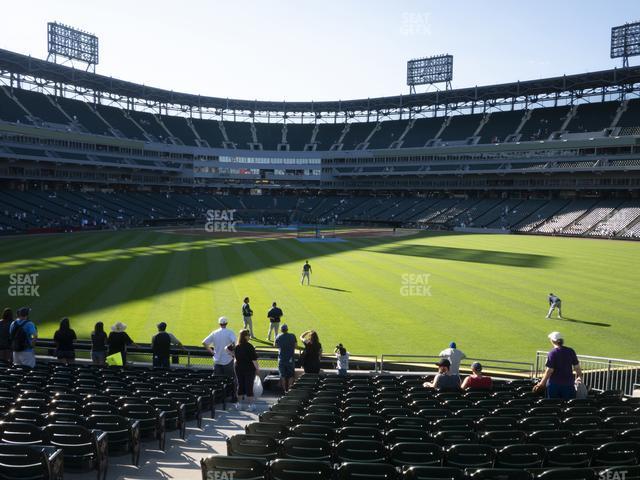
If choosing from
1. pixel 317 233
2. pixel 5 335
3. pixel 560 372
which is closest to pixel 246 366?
pixel 560 372

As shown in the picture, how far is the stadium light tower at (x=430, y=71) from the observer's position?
4173 inches

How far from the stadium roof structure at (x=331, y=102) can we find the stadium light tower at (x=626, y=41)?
7.53 metres

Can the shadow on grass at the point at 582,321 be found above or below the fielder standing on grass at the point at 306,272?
below

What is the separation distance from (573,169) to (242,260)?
63.5m

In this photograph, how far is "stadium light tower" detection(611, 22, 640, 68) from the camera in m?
86.6

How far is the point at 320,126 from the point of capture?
395 ft

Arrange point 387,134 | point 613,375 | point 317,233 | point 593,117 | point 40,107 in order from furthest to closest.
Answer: point 387,134 < point 593,117 < point 40,107 < point 317,233 < point 613,375

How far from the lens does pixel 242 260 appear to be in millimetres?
42969

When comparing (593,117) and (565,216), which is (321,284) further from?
(593,117)

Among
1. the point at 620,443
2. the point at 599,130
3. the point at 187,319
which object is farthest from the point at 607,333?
the point at 599,130

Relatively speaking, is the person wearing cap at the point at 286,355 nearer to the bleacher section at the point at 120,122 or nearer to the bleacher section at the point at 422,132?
the bleacher section at the point at 120,122

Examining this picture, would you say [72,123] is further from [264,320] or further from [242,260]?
[264,320]

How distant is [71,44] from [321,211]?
193 ft

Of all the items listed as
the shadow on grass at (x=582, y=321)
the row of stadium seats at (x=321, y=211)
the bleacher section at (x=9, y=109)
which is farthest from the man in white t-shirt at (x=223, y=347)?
the bleacher section at (x=9, y=109)
